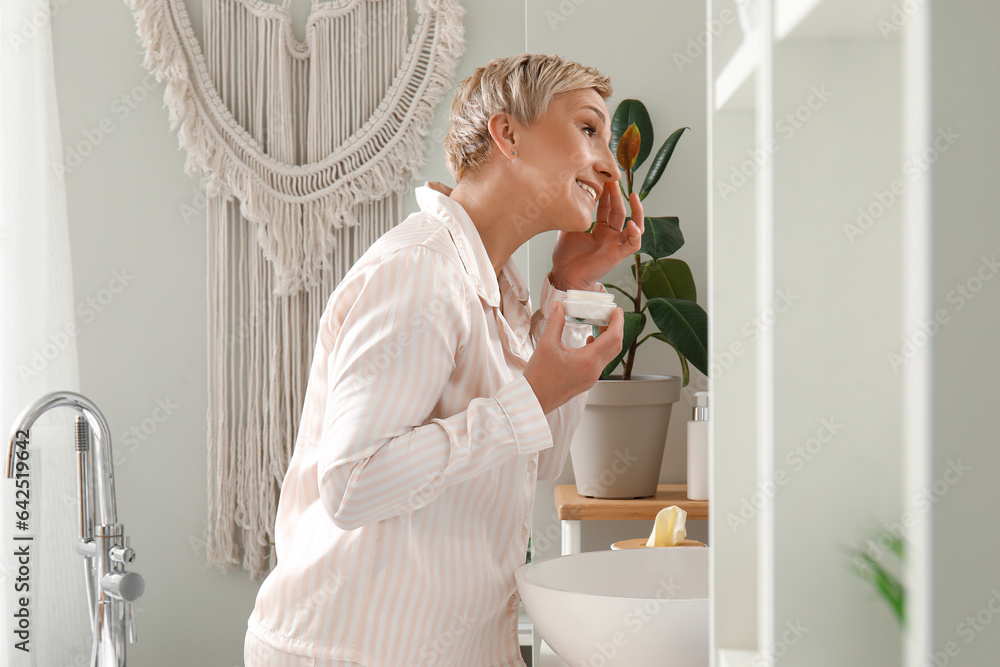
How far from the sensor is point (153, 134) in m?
2.15

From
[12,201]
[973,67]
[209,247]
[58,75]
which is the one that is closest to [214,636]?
[209,247]

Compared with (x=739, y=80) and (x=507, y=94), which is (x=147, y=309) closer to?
(x=507, y=94)

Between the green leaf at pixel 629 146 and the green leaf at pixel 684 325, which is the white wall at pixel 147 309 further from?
the green leaf at pixel 684 325

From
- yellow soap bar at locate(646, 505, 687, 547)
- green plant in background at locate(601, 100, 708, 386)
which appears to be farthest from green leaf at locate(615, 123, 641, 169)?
yellow soap bar at locate(646, 505, 687, 547)

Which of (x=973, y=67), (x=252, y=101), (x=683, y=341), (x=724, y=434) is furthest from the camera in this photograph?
(x=252, y=101)

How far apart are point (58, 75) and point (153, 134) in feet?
0.96

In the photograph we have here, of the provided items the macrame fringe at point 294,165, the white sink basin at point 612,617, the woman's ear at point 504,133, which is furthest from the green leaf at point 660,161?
the macrame fringe at point 294,165

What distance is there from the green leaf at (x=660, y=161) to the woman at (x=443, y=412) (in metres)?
0.35

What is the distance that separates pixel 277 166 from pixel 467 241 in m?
1.32

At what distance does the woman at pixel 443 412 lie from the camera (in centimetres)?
79

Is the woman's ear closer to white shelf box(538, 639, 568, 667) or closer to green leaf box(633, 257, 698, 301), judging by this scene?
green leaf box(633, 257, 698, 301)

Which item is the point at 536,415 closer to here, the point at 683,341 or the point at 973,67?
the point at 683,341

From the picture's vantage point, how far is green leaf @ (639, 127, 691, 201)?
138cm

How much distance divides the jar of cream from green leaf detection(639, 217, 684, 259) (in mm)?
390
